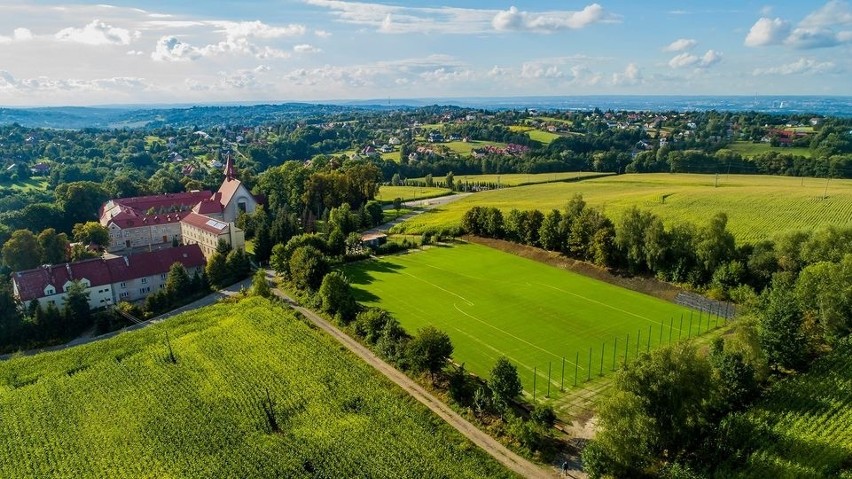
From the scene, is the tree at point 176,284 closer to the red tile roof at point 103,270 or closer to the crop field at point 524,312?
the red tile roof at point 103,270

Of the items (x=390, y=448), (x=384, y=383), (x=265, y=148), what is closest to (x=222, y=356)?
(x=384, y=383)

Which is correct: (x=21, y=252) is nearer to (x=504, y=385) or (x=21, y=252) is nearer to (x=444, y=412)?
(x=444, y=412)

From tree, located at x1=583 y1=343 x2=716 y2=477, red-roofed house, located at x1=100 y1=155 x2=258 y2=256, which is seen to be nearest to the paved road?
red-roofed house, located at x1=100 y1=155 x2=258 y2=256

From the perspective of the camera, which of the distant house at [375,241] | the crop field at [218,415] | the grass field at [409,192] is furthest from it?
the grass field at [409,192]

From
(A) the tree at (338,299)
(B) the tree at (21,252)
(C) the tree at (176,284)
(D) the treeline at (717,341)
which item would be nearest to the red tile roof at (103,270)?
(C) the tree at (176,284)

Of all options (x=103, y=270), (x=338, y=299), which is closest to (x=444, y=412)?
(x=338, y=299)

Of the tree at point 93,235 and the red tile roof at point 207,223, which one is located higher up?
the red tile roof at point 207,223
